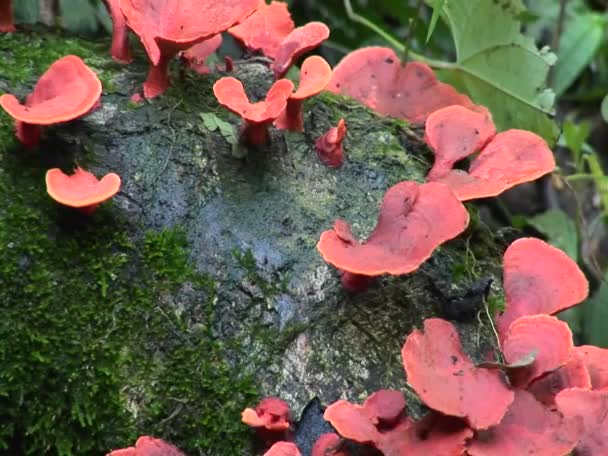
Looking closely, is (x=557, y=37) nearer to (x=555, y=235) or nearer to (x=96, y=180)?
(x=555, y=235)

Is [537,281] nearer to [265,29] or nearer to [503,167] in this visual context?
[503,167]

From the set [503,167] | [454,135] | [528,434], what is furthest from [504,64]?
[528,434]

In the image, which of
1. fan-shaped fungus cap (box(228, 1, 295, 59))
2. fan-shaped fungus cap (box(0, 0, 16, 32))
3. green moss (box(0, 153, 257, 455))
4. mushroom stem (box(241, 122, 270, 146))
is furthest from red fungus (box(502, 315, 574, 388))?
fan-shaped fungus cap (box(0, 0, 16, 32))

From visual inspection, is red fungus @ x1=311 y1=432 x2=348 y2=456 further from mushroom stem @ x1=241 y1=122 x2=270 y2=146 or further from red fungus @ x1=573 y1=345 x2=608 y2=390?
mushroom stem @ x1=241 y1=122 x2=270 y2=146

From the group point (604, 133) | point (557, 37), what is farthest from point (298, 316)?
point (604, 133)

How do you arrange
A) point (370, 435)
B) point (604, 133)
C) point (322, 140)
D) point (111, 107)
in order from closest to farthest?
point (370, 435) < point (111, 107) < point (322, 140) < point (604, 133)

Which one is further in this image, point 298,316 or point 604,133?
point 604,133

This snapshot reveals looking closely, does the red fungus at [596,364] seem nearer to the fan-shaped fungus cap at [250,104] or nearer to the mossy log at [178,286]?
the mossy log at [178,286]
